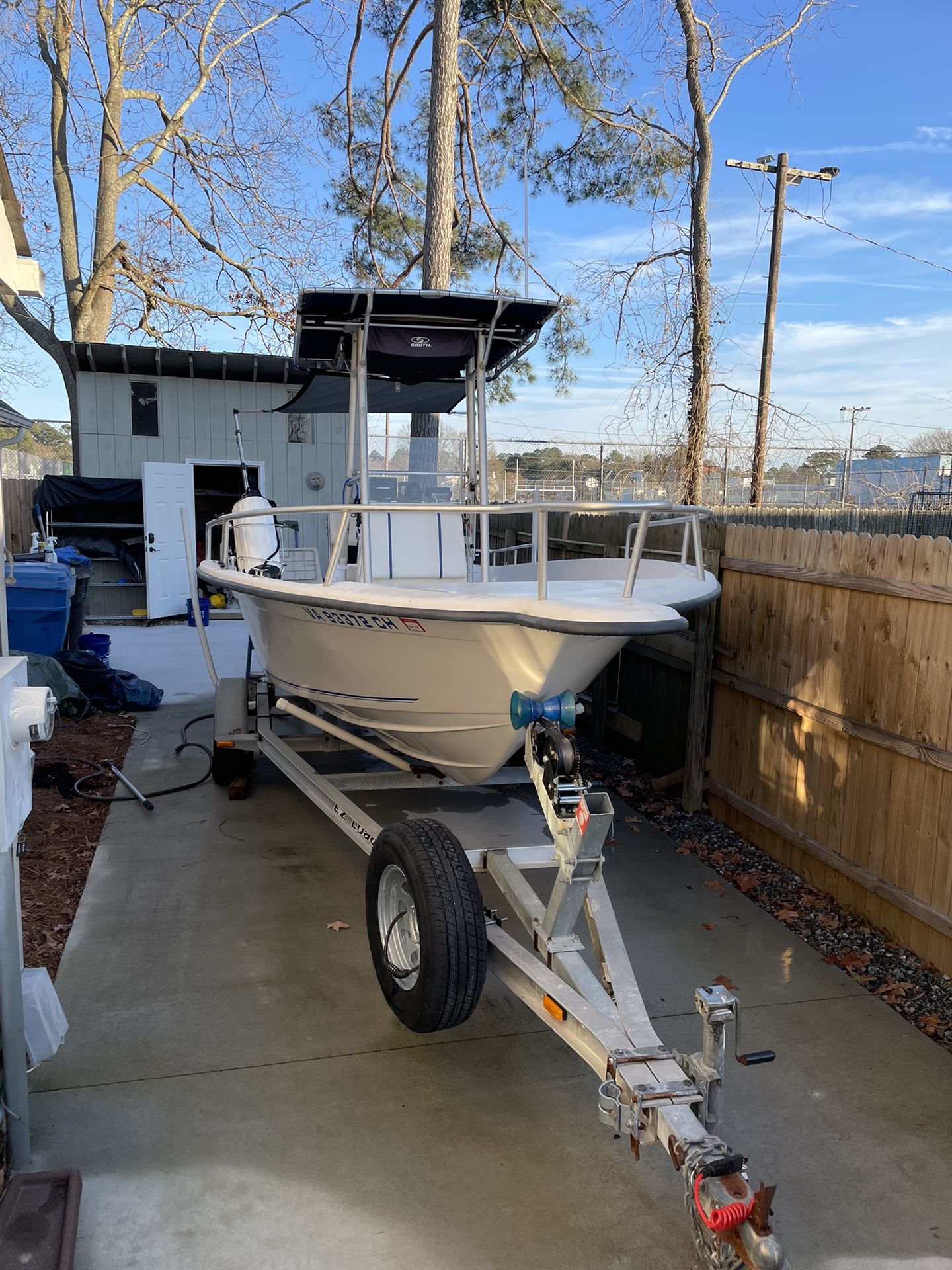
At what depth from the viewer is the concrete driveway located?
2.47 metres

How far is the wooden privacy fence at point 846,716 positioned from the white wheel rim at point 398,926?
219 cm

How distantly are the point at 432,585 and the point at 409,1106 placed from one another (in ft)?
9.03

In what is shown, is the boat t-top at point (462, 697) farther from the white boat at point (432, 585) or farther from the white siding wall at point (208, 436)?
the white siding wall at point (208, 436)

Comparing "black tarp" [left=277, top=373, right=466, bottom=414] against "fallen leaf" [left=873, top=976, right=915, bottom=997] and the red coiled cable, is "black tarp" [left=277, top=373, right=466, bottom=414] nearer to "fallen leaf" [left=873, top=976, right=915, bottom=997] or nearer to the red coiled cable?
"fallen leaf" [left=873, top=976, right=915, bottom=997]

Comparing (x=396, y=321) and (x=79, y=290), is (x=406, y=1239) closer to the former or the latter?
(x=396, y=321)

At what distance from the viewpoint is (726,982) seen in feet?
12.3

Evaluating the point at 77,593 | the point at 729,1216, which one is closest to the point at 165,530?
the point at 77,593

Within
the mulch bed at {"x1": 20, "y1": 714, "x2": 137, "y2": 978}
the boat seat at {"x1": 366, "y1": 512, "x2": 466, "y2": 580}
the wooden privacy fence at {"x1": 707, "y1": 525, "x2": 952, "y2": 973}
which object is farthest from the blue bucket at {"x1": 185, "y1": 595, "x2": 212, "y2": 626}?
the wooden privacy fence at {"x1": 707, "y1": 525, "x2": 952, "y2": 973}

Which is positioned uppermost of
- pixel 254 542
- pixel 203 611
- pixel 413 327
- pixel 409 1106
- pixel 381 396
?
pixel 413 327

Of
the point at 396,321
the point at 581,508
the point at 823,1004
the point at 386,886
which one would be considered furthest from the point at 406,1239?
the point at 396,321

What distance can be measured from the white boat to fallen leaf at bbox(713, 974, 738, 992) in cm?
131

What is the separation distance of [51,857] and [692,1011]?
344cm

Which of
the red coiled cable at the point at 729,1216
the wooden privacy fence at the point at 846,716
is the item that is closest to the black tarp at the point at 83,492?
the wooden privacy fence at the point at 846,716

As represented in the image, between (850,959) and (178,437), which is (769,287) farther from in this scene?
(850,959)
